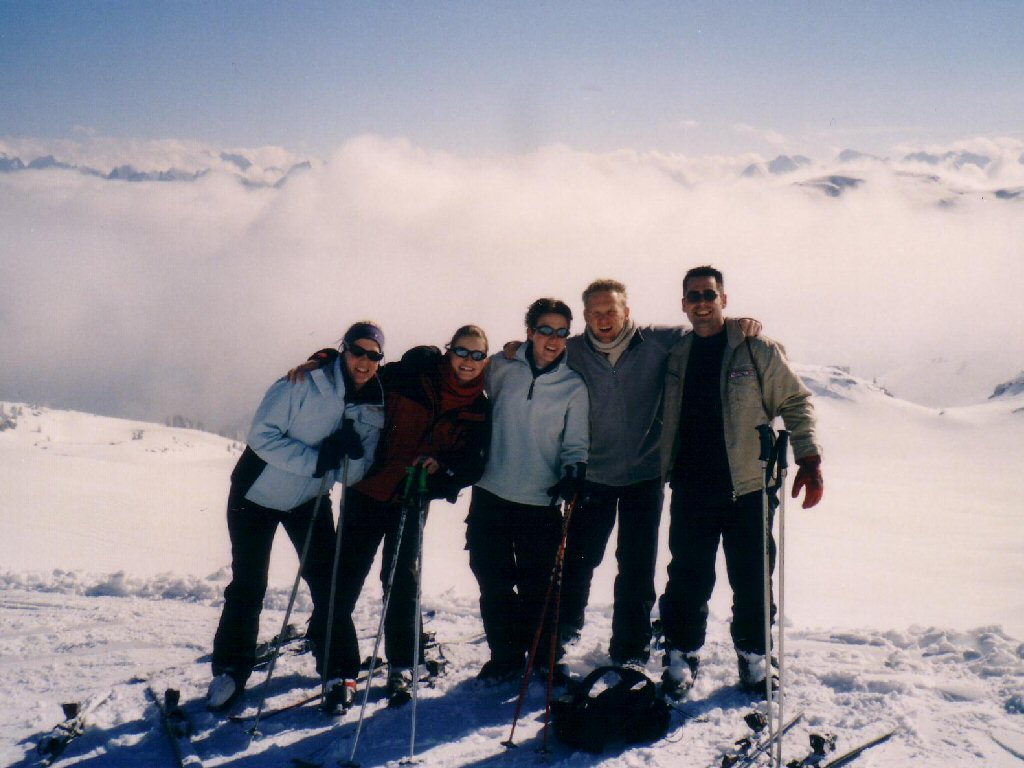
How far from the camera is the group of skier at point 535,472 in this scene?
4.66 meters

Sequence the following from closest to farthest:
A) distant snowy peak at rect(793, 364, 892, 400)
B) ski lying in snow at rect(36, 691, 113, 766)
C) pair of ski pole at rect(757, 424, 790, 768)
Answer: ski lying in snow at rect(36, 691, 113, 766), pair of ski pole at rect(757, 424, 790, 768), distant snowy peak at rect(793, 364, 892, 400)

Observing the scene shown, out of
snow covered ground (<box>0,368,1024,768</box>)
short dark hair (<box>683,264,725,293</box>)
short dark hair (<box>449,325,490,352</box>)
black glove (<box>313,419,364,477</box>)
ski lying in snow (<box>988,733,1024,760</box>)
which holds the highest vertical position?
short dark hair (<box>683,264,725,293</box>)

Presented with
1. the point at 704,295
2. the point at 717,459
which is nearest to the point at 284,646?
the point at 717,459

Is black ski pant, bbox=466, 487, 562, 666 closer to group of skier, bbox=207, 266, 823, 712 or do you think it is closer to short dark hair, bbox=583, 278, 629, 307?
group of skier, bbox=207, 266, 823, 712

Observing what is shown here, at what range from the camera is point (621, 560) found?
5289 millimetres

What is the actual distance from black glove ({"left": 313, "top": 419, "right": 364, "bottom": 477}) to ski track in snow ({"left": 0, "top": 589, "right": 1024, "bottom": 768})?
1.67 metres

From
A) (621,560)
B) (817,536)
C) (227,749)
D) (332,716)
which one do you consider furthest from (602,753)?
(817,536)

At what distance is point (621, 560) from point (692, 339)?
1726mm

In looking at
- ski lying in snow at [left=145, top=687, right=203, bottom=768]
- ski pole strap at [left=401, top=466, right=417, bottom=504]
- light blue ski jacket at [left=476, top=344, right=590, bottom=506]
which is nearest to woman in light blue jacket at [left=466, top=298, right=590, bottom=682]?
light blue ski jacket at [left=476, top=344, right=590, bottom=506]

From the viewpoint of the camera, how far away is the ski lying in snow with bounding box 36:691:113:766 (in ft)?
13.6

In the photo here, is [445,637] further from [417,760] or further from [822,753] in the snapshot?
[822,753]

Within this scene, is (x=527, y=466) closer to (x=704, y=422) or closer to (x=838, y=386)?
(x=704, y=422)

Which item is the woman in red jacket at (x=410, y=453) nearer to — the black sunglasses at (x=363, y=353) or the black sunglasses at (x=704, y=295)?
the black sunglasses at (x=363, y=353)

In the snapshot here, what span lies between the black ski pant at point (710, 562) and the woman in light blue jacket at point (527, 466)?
2.91ft
